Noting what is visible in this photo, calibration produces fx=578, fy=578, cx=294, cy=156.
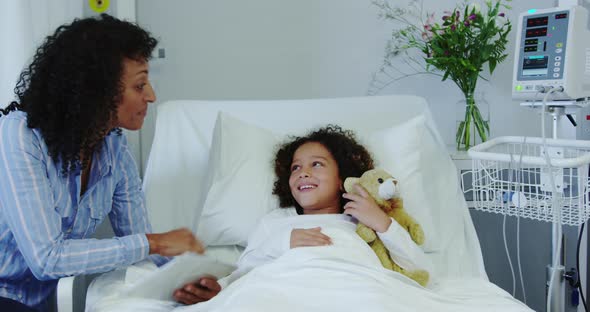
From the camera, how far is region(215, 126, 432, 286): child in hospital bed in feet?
4.57

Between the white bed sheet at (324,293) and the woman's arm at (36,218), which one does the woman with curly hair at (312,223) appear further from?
the woman's arm at (36,218)

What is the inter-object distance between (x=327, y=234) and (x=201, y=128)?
0.73 meters

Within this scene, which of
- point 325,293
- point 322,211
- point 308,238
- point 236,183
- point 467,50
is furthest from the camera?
point 467,50

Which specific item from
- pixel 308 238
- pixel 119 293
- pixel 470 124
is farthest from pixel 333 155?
pixel 470 124

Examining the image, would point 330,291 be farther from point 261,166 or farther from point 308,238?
point 261,166

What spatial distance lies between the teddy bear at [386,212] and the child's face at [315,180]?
0.06 metres

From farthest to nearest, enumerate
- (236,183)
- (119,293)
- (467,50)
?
(467,50) < (236,183) < (119,293)

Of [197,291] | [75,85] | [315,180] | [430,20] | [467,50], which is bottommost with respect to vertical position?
[197,291]

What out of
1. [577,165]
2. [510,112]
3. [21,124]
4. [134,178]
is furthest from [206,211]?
[510,112]

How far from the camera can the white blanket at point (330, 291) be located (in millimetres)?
1077

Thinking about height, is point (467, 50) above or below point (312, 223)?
above

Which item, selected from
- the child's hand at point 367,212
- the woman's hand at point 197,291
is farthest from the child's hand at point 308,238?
the woman's hand at point 197,291

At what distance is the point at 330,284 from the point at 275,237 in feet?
1.17

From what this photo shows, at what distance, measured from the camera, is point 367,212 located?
1437 millimetres
